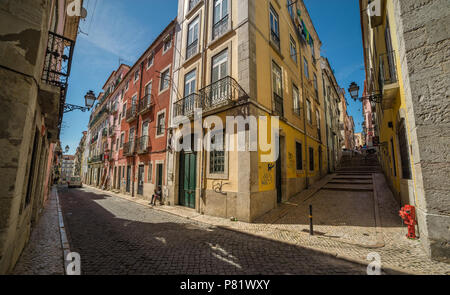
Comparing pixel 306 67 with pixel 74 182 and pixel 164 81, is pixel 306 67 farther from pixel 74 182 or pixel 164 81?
pixel 74 182

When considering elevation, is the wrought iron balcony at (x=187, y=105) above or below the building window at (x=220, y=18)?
below

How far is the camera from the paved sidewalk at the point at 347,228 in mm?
3906

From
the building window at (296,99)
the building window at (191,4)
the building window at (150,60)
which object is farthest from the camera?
the building window at (150,60)

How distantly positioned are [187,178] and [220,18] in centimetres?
876

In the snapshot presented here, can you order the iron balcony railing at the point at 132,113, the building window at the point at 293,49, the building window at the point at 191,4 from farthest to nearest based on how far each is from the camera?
the iron balcony railing at the point at 132,113 < the building window at the point at 293,49 < the building window at the point at 191,4

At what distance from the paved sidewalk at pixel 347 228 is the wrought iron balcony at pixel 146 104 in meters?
8.27

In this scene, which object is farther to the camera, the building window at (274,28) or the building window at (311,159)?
the building window at (311,159)

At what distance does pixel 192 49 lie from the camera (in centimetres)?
1139

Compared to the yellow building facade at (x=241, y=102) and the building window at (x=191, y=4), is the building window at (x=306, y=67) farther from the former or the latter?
the building window at (x=191, y=4)

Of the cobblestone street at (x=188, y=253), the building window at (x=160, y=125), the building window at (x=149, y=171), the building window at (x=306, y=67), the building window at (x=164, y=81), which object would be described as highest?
the building window at (x=306, y=67)

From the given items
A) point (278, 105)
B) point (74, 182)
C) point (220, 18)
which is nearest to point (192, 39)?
point (220, 18)

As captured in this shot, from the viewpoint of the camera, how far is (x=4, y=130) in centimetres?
275

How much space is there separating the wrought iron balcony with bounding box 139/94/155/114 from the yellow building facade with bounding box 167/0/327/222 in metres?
3.48

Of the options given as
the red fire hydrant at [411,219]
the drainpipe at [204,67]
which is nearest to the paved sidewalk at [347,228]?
the red fire hydrant at [411,219]
